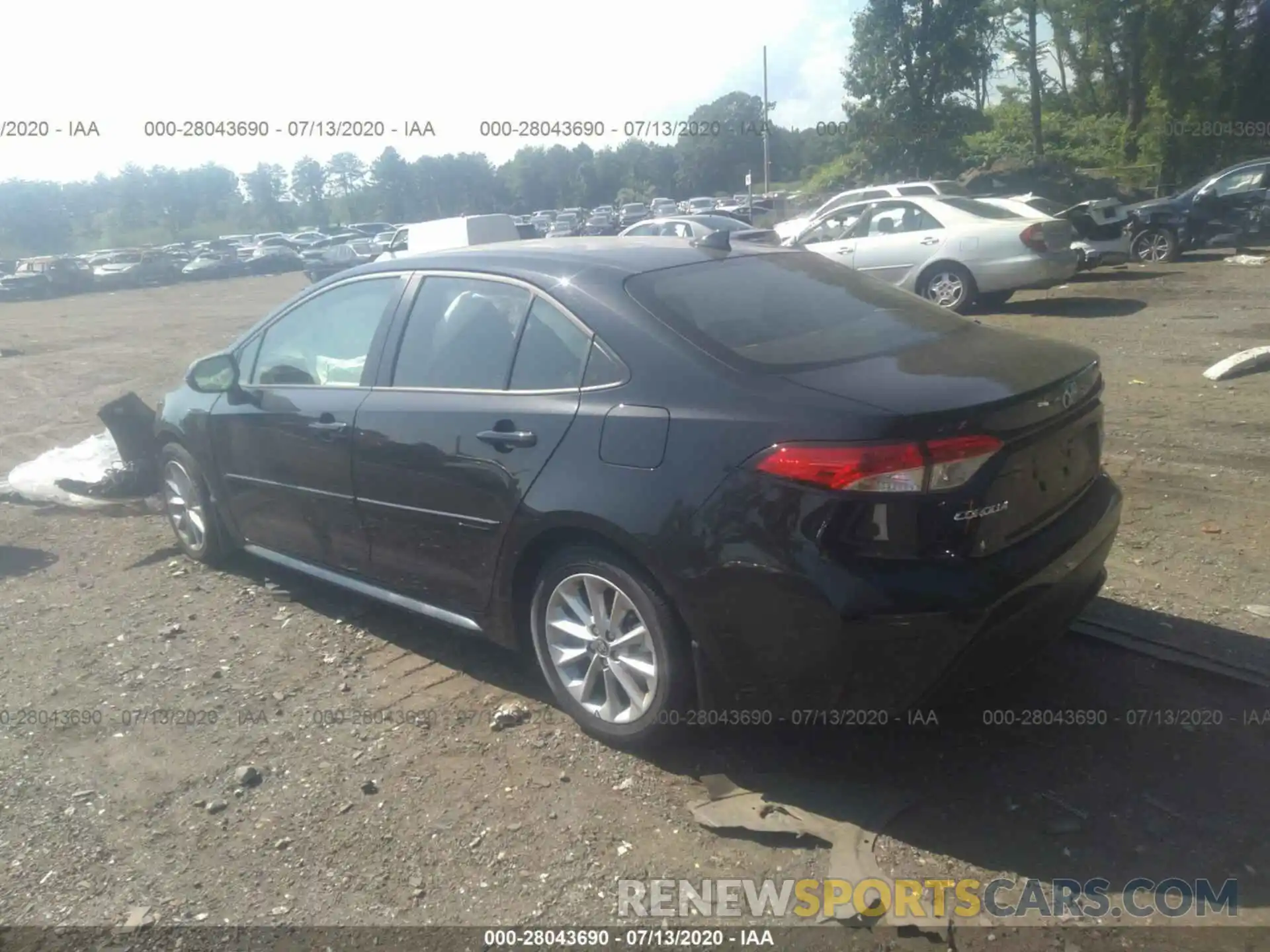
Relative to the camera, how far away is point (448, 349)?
416 cm

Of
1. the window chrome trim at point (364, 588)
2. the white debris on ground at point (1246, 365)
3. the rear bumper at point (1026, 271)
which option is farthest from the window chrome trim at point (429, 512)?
the rear bumper at point (1026, 271)

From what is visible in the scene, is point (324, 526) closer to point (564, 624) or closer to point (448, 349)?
point (448, 349)

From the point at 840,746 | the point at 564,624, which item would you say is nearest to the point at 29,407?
the point at 564,624

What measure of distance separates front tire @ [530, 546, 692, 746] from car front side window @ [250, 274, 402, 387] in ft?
4.79

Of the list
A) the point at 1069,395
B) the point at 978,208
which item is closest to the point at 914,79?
the point at 978,208

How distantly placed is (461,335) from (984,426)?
2.06m

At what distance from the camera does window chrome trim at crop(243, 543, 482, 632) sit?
13.5 feet

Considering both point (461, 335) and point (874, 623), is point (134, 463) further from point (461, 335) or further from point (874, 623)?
point (874, 623)

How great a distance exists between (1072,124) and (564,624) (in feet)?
147

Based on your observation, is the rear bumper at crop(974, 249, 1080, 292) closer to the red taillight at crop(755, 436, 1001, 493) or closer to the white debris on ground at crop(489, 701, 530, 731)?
the white debris on ground at crop(489, 701, 530, 731)

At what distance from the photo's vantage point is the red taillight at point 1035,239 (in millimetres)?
12352

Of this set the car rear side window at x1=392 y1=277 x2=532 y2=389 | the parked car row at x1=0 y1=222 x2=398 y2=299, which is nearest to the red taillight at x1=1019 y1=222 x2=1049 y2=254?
the car rear side window at x1=392 y1=277 x2=532 y2=389

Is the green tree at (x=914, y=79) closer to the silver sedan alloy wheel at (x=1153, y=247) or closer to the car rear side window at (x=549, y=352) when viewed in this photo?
the silver sedan alloy wheel at (x=1153, y=247)

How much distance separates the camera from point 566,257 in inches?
160
